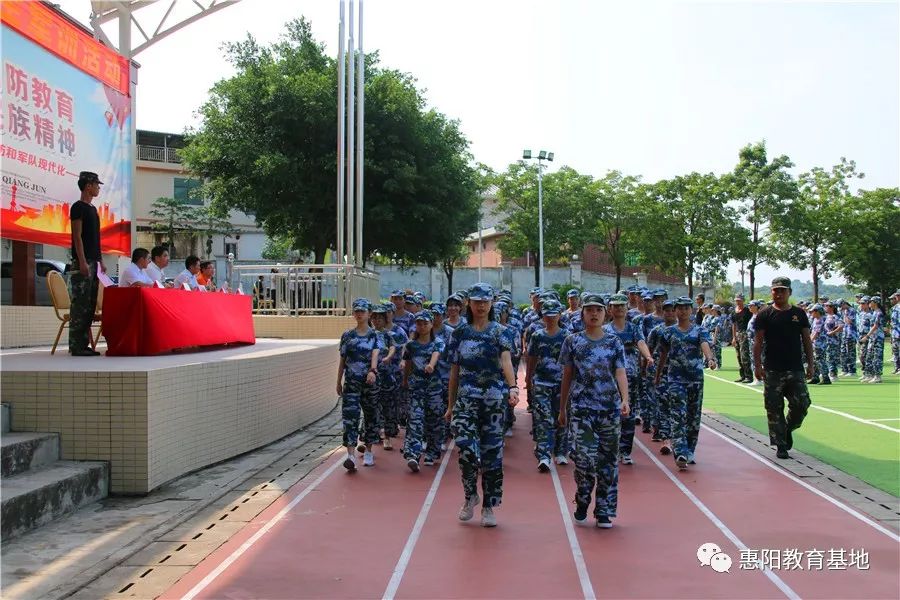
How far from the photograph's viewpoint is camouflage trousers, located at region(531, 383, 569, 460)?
954cm

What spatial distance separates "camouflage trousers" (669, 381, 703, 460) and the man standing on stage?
257 inches

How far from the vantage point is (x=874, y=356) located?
1909 centimetres

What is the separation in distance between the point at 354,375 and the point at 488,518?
10.2 feet

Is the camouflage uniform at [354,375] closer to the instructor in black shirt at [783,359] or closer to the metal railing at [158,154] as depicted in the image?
the instructor in black shirt at [783,359]

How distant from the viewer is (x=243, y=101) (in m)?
28.4

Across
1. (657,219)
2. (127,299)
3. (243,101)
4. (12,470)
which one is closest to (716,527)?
(12,470)

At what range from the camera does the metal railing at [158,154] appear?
5088 centimetres

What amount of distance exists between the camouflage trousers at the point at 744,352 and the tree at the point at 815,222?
826 inches

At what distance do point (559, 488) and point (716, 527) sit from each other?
186 centimetres

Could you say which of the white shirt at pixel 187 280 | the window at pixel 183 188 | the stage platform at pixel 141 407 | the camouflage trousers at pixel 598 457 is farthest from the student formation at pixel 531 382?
the window at pixel 183 188

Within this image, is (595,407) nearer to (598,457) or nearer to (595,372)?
(595,372)

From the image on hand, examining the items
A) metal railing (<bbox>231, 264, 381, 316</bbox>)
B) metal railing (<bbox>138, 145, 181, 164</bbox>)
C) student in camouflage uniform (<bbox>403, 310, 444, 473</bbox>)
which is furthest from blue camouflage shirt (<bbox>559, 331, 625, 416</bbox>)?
metal railing (<bbox>138, 145, 181, 164</bbox>)

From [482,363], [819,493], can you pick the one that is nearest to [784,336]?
[819,493]

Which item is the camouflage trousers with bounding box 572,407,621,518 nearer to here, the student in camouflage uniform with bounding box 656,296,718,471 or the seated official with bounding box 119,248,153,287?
the student in camouflage uniform with bounding box 656,296,718,471
